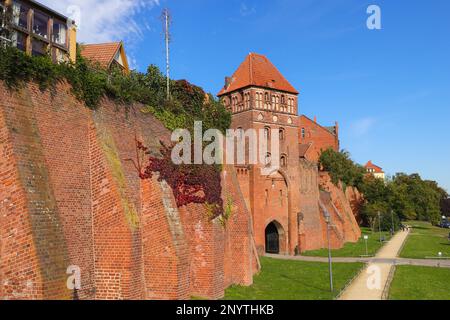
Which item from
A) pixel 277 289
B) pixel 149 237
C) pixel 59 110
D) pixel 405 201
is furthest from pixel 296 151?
pixel 405 201

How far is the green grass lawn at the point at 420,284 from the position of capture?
1908 centimetres

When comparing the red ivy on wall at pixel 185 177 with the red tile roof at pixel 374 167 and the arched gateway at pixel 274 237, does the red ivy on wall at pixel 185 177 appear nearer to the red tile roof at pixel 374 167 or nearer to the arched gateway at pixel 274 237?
the arched gateway at pixel 274 237

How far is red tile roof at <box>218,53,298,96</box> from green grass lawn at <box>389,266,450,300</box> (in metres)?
17.4

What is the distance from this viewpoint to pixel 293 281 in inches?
875

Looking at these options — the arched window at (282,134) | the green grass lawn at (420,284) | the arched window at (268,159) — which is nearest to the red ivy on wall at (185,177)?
the green grass lawn at (420,284)

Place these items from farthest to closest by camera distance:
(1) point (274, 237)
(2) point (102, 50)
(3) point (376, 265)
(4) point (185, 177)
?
(1) point (274, 237) < (3) point (376, 265) < (2) point (102, 50) < (4) point (185, 177)

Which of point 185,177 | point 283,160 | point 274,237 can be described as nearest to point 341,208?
point 274,237

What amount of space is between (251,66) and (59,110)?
25821 millimetres

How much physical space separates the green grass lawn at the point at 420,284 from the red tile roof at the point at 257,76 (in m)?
17.4

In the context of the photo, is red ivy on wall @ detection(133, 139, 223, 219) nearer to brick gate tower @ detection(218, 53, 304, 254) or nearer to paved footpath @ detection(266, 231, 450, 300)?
paved footpath @ detection(266, 231, 450, 300)

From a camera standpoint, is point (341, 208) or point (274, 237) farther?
point (341, 208)

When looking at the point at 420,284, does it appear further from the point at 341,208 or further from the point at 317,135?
the point at 317,135

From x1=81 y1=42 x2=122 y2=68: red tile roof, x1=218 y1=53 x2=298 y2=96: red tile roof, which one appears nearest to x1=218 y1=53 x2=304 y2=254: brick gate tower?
x1=218 y1=53 x2=298 y2=96: red tile roof

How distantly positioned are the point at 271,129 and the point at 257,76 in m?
4.55
